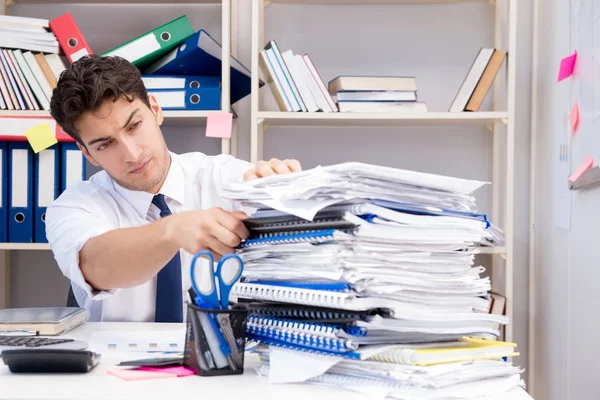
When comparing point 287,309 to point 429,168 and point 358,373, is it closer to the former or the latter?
point 358,373

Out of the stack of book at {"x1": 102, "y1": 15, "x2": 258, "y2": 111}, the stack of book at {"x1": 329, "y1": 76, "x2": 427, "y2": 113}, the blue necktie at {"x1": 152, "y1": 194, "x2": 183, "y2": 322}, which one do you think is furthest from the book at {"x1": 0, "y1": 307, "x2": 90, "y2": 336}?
the stack of book at {"x1": 329, "y1": 76, "x2": 427, "y2": 113}

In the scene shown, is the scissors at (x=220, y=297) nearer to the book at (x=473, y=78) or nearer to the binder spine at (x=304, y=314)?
the binder spine at (x=304, y=314)

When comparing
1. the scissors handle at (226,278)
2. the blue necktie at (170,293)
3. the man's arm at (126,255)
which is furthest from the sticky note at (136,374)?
the blue necktie at (170,293)

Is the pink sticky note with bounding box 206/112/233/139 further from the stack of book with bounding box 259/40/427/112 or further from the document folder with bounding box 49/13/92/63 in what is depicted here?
the document folder with bounding box 49/13/92/63

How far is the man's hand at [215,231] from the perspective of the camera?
3.12 ft

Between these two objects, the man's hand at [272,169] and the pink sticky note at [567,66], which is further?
the pink sticky note at [567,66]

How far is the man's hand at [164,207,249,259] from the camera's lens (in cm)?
95

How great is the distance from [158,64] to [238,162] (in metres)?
0.82

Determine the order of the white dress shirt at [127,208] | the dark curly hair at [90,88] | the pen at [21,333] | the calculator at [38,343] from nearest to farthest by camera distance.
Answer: the calculator at [38,343] → the pen at [21,333] → the white dress shirt at [127,208] → the dark curly hair at [90,88]

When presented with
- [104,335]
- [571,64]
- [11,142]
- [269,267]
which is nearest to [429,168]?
[571,64]

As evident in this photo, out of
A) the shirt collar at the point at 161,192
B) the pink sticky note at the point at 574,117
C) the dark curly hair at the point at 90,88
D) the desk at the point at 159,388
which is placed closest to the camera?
the desk at the point at 159,388

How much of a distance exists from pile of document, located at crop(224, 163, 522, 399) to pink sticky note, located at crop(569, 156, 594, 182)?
1219 mm

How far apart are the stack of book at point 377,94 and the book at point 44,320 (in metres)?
1.31

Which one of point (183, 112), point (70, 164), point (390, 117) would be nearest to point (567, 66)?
point (390, 117)
